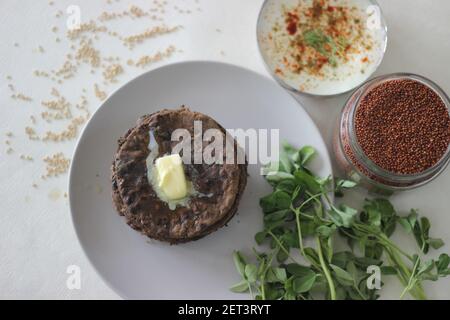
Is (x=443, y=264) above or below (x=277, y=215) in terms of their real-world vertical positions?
below

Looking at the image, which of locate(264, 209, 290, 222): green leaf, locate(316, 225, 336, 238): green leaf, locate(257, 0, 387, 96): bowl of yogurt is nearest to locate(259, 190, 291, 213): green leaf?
locate(264, 209, 290, 222): green leaf

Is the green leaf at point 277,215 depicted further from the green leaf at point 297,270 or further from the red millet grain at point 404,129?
the red millet grain at point 404,129

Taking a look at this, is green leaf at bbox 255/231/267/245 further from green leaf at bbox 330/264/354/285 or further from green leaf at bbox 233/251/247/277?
green leaf at bbox 330/264/354/285

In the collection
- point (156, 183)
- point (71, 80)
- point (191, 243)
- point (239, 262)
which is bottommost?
point (239, 262)

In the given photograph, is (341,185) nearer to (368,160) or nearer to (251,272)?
Answer: (368,160)

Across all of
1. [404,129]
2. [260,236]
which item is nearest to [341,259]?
[260,236]

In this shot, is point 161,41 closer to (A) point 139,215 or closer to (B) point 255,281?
(A) point 139,215

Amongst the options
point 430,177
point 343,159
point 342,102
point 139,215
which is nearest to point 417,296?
point 430,177
